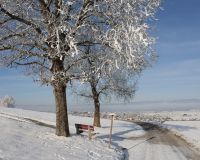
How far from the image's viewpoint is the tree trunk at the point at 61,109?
24.8 meters

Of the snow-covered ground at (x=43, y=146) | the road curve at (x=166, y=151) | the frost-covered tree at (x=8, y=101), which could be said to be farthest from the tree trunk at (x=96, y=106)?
the frost-covered tree at (x=8, y=101)

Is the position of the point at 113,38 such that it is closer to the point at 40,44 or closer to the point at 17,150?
the point at 40,44

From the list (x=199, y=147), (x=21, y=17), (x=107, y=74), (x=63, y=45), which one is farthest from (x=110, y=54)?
(x=199, y=147)

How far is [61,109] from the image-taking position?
24.9 metres

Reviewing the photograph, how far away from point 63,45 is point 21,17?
3.25 m

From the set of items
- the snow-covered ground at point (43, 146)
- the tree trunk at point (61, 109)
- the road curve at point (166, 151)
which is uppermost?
the tree trunk at point (61, 109)

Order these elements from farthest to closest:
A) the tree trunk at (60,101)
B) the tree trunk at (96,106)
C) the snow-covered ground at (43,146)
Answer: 1. the tree trunk at (96,106)
2. the tree trunk at (60,101)
3. the snow-covered ground at (43,146)

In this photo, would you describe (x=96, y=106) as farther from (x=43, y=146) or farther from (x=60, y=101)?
(x=43, y=146)

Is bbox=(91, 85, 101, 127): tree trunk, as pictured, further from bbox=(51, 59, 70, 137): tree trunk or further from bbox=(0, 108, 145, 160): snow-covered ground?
bbox=(51, 59, 70, 137): tree trunk

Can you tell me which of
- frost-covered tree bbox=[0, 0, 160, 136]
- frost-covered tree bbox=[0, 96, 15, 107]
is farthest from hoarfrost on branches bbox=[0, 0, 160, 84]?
frost-covered tree bbox=[0, 96, 15, 107]

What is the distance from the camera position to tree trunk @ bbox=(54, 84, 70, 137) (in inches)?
975

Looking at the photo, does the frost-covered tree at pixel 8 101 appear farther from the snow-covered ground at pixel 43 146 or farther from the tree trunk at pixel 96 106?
the snow-covered ground at pixel 43 146

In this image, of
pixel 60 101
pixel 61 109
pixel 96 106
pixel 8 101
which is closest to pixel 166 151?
pixel 61 109

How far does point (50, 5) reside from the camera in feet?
78.2
